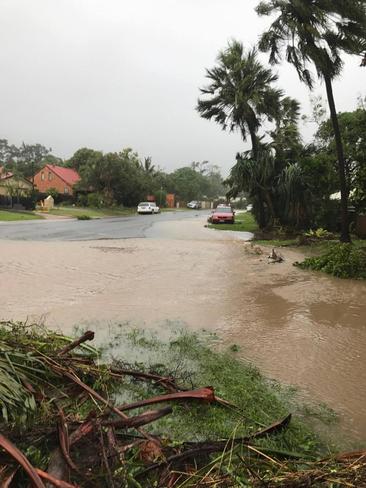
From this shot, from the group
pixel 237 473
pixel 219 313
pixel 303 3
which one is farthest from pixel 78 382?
pixel 303 3

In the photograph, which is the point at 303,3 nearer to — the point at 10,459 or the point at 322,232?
the point at 322,232

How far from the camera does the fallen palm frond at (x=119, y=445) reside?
2188mm

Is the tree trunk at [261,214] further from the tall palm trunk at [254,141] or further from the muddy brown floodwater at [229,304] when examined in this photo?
the muddy brown floodwater at [229,304]

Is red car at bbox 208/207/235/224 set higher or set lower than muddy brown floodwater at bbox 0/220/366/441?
higher

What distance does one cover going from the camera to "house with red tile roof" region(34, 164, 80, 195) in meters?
52.1

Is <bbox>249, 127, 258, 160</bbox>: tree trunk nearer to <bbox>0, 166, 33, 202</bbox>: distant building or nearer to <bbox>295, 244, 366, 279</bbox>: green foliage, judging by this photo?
<bbox>295, 244, 366, 279</bbox>: green foliage

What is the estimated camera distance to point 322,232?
18.5 metres

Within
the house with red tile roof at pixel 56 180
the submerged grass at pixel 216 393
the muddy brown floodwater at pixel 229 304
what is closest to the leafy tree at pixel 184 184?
the house with red tile roof at pixel 56 180

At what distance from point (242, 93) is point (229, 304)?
655 inches

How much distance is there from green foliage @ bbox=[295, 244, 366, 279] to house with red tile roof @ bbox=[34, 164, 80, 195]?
44228 mm

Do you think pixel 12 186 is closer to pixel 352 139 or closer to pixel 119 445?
pixel 352 139

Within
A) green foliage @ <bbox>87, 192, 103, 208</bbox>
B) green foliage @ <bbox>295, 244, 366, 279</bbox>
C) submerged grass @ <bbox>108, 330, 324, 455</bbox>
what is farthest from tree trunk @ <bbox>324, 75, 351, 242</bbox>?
green foliage @ <bbox>87, 192, 103, 208</bbox>

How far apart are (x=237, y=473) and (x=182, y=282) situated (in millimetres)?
6812

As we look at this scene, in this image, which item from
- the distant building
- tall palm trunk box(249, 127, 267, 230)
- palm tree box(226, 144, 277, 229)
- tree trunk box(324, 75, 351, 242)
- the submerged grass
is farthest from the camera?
the distant building
